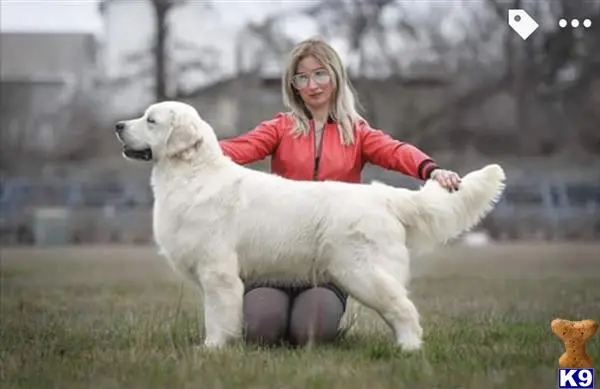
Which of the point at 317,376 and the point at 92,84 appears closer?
the point at 317,376

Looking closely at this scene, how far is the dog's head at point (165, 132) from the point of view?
3.30 meters

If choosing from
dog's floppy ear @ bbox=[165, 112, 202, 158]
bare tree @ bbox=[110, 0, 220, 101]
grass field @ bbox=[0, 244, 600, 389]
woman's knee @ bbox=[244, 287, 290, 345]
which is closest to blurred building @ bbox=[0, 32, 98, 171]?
bare tree @ bbox=[110, 0, 220, 101]

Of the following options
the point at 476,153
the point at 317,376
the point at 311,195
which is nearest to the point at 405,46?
the point at 476,153

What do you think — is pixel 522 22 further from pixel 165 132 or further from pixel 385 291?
pixel 165 132

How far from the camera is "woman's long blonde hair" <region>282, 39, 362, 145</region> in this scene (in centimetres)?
355

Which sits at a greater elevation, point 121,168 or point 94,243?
point 121,168

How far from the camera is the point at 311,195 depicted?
129 inches

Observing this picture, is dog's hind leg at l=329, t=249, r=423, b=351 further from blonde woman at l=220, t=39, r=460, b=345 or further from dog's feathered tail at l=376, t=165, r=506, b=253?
blonde woman at l=220, t=39, r=460, b=345

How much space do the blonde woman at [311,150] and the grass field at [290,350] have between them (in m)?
0.19

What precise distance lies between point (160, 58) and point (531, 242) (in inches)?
123

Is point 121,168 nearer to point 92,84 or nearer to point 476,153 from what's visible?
point 92,84

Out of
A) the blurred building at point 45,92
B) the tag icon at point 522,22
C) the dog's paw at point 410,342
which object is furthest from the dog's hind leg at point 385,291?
the blurred building at point 45,92

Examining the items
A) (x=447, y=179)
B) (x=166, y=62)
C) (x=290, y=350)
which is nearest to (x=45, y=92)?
(x=166, y=62)

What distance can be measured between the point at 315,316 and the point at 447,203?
0.66 meters
